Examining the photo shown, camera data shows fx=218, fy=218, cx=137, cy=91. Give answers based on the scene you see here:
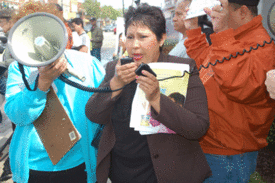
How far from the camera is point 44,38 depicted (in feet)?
3.92

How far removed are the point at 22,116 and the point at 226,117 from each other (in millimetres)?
1329

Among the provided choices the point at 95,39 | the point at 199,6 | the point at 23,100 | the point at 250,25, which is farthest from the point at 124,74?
the point at 95,39

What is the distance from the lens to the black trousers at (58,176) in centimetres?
150

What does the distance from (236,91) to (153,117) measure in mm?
549

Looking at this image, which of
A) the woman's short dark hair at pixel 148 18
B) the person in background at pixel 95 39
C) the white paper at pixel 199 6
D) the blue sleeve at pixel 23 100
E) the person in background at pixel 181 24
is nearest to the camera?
the blue sleeve at pixel 23 100

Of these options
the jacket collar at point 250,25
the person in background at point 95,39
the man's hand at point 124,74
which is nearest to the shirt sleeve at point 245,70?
the jacket collar at point 250,25

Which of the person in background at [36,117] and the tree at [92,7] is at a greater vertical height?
the person in background at [36,117]

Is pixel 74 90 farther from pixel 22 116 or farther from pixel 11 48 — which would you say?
pixel 11 48

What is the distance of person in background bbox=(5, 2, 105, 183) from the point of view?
1349 mm

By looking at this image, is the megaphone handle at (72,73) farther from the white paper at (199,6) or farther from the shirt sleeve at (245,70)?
the white paper at (199,6)

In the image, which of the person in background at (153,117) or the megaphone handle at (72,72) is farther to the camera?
the megaphone handle at (72,72)

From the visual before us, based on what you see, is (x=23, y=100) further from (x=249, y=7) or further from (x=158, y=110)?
(x=249, y=7)

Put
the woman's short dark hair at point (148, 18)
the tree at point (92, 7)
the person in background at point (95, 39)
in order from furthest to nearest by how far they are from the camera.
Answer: the tree at point (92, 7), the person in background at point (95, 39), the woman's short dark hair at point (148, 18)

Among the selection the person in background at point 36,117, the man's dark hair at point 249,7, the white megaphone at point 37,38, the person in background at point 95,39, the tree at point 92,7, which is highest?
the man's dark hair at point 249,7
